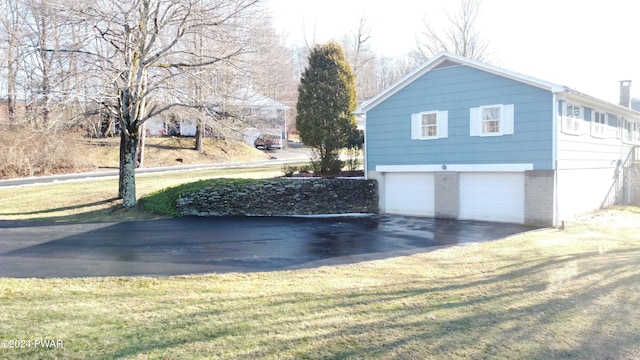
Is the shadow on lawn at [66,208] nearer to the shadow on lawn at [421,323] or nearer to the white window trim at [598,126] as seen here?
the shadow on lawn at [421,323]

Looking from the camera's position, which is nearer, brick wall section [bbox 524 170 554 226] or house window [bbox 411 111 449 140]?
brick wall section [bbox 524 170 554 226]

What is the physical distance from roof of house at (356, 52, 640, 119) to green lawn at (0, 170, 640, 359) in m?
6.54

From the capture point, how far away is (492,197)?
48.8 feet

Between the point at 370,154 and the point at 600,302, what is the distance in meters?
12.4

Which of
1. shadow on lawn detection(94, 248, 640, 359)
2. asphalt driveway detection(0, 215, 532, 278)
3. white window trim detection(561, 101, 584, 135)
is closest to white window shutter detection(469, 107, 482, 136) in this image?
white window trim detection(561, 101, 584, 135)

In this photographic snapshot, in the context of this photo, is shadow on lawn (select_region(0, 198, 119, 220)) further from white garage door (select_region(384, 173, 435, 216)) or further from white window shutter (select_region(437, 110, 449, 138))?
white window shutter (select_region(437, 110, 449, 138))

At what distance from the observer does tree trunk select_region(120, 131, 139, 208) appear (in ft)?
54.6

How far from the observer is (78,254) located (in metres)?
9.49

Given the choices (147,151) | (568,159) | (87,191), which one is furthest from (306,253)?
(147,151)

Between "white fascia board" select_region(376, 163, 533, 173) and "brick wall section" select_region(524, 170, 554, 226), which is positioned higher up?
"white fascia board" select_region(376, 163, 533, 173)

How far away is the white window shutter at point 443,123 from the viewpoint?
51.2 ft

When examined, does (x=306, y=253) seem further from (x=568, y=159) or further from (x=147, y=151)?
(x=147, y=151)

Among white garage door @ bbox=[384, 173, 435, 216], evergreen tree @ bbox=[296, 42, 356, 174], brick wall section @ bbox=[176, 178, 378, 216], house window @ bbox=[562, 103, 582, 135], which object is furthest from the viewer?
evergreen tree @ bbox=[296, 42, 356, 174]

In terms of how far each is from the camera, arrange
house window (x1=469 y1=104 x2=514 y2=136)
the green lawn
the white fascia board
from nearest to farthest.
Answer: the green lawn → the white fascia board → house window (x1=469 y1=104 x2=514 y2=136)
